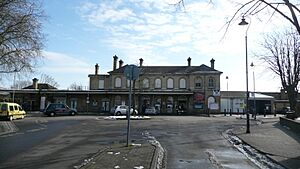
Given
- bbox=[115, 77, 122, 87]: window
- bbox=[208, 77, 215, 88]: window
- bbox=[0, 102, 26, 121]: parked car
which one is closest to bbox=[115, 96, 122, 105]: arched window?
bbox=[115, 77, 122, 87]: window

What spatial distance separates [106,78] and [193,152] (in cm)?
6147

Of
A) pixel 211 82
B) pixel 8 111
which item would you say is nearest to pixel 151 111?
pixel 211 82

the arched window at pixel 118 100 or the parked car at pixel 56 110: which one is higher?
the arched window at pixel 118 100

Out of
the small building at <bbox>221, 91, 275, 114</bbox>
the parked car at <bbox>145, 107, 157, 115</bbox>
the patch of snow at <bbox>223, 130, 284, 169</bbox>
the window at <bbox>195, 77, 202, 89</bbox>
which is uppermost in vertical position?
the window at <bbox>195, 77, 202, 89</bbox>

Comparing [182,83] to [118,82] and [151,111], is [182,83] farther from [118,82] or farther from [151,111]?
[151,111]

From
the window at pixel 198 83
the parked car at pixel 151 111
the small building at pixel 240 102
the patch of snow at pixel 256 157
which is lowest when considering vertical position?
the patch of snow at pixel 256 157

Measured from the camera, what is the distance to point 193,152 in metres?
12.8

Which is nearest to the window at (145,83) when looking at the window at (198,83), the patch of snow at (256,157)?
the window at (198,83)

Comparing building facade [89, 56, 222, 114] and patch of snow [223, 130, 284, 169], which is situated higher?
building facade [89, 56, 222, 114]

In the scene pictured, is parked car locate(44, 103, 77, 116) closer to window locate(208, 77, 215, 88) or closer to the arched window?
the arched window

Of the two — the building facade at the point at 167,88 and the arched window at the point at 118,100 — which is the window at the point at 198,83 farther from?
the arched window at the point at 118,100

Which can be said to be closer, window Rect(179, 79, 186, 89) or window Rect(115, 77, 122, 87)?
window Rect(179, 79, 186, 89)

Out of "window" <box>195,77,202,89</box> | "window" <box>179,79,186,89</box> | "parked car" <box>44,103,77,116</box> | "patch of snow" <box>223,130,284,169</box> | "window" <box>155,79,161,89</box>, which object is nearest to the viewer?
"patch of snow" <box>223,130,284,169</box>

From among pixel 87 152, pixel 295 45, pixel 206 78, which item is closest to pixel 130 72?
pixel 87 152
